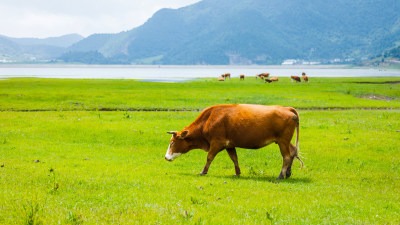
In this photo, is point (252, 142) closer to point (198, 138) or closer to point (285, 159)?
point (285, 159)

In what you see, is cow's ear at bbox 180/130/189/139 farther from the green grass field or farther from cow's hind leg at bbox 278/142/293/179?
cow's hind leg at bbox 278/142/293/179

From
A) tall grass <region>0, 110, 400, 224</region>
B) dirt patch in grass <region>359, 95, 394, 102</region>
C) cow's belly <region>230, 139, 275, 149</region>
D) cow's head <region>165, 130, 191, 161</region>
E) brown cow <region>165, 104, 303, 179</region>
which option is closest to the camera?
tall grass <region>0, 110, 400, 224</region>

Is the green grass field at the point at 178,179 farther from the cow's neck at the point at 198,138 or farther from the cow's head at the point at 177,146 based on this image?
the cow's neck at the point at 198,138

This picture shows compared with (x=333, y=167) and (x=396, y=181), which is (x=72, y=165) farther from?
(x=396, y=181)

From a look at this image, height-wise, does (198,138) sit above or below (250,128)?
below

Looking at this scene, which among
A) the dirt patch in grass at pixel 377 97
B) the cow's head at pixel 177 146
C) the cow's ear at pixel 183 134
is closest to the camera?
the cow's ear at pixel 183 134

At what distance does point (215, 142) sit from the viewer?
1497cm

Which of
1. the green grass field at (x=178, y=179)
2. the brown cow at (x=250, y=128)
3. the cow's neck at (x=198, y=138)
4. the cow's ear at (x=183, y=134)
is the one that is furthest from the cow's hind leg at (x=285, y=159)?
the cow's ear at (x=183, y=134)

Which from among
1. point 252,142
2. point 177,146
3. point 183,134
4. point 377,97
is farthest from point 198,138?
point 377,97

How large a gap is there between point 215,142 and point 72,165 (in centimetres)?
627

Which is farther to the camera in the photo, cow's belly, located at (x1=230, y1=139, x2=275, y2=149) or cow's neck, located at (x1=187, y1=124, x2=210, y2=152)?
cow's neck, located at (x1=187, y1=124, x2=210, y2=152)

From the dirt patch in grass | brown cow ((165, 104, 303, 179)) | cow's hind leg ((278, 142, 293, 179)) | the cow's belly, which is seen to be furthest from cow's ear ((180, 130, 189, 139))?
the dirt patch in grass

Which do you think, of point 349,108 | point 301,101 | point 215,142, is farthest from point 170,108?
→ point 215,142

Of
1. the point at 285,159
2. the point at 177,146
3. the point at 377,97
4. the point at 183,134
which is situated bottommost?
the point at 377,97
